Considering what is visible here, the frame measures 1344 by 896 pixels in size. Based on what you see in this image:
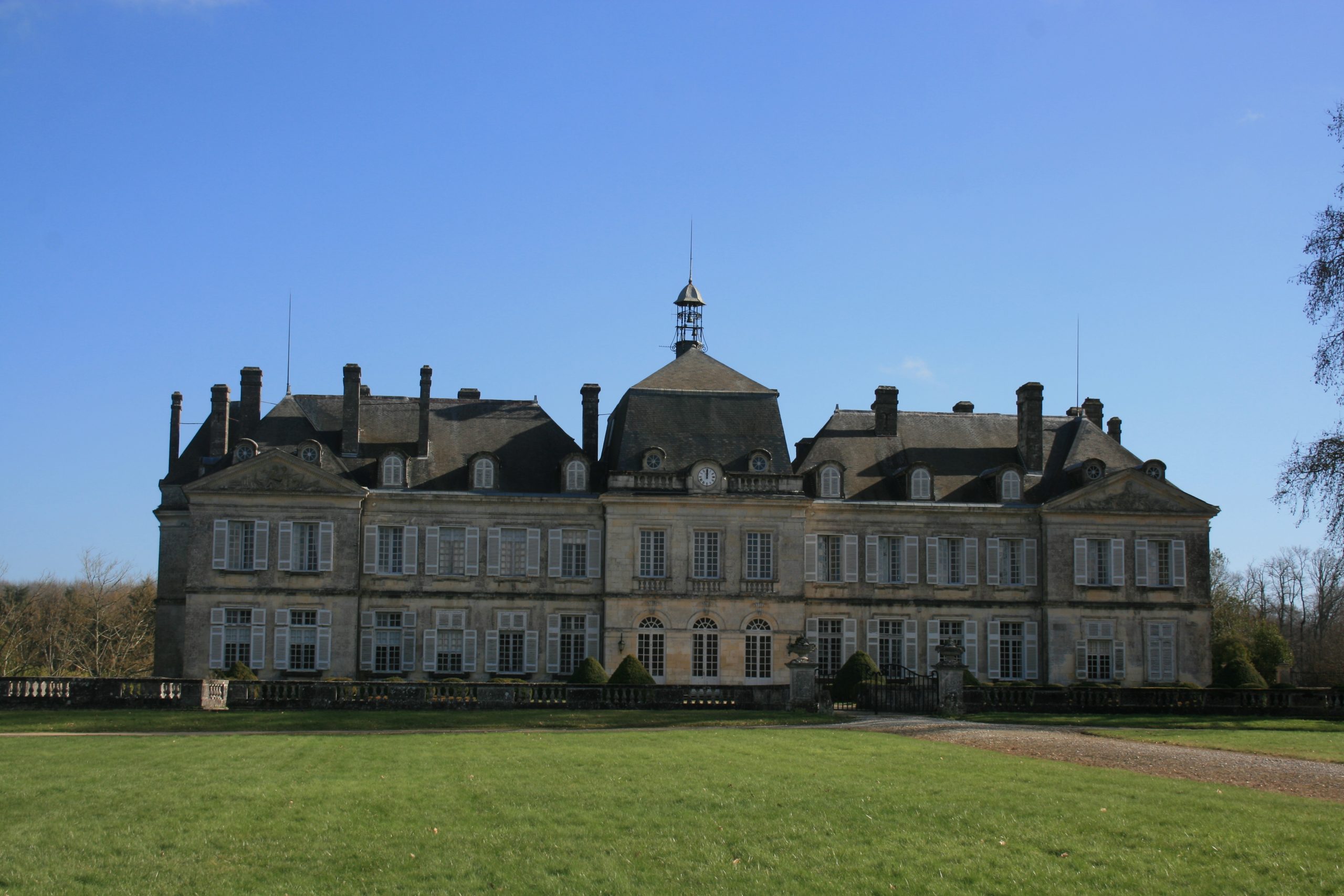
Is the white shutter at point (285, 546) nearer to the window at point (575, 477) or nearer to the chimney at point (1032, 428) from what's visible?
the window at point (575, 477)

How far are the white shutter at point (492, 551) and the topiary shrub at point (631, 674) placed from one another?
262 inches

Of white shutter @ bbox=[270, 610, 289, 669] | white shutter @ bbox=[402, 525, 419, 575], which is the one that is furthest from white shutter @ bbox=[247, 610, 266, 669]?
white shutter @ bbox=[402, 525, 419, 575]

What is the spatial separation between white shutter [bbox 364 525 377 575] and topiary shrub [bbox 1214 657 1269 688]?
23.9 metres

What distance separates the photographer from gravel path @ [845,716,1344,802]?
54.4 feet

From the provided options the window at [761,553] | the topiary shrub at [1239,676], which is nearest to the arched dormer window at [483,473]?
the window at [761,553]

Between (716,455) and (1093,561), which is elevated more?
Answer: (716,455)

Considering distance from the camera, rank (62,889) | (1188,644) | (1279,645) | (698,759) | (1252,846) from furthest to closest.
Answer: (1279,645) → (1188,644) → (698,759) → (1252,846) → (62,889)

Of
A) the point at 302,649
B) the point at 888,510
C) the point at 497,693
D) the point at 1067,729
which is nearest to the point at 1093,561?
the point at 888,510

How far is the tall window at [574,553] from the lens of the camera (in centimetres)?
3984

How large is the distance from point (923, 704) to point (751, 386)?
1391 cm

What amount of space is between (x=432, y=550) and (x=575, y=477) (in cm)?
468

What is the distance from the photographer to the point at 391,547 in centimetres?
3919

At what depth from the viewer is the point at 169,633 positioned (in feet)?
132

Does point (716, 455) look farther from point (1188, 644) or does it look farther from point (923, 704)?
point (1188, 644)
